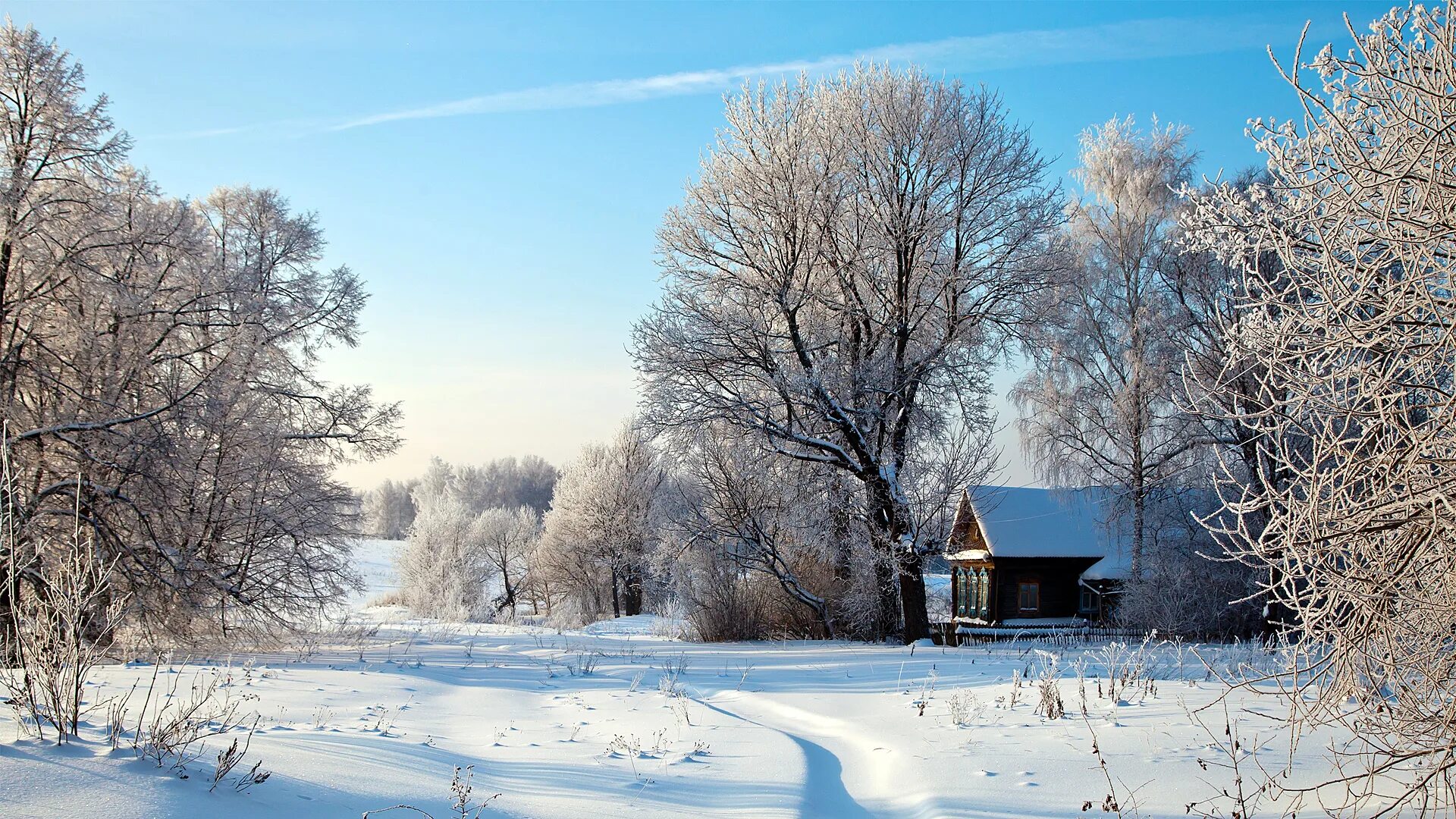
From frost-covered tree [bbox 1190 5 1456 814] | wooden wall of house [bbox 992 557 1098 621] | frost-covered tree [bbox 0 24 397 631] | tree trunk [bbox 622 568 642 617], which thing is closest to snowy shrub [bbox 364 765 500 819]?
frost-covered tree [bbox 1190 5 1456 814]

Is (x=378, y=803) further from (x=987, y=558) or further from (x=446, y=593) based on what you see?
(x=446, y=593)

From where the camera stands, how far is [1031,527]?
84.9 feet

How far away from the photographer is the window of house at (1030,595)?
25.3m

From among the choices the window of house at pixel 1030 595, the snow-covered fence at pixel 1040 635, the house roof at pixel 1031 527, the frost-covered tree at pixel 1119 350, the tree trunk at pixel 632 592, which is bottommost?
the tree trunk at pixel 632 592

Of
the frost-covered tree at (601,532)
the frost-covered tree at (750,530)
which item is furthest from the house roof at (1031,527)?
the frost-covered tree at (601,532)

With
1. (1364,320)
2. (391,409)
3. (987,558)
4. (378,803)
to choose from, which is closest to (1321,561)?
(1364,320)

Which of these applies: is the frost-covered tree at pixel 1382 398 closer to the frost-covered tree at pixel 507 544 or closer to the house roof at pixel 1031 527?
the house roof at pixel 1031 527

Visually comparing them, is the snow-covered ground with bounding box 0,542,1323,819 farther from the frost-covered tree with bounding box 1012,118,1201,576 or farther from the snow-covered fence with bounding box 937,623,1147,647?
the frost-covered tree with bounding box 1012,118,1201,576

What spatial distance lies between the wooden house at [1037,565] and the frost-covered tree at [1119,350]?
2.26 metres

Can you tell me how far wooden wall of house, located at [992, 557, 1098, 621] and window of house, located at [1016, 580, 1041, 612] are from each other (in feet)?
0.25

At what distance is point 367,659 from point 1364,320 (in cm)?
1197

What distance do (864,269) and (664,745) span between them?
11.7m

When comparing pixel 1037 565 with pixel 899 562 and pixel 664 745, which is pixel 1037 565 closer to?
pixel 899 562

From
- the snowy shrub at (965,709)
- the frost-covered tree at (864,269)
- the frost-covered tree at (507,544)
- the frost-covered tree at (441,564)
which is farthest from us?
the frost-covered tree at (507,544)
